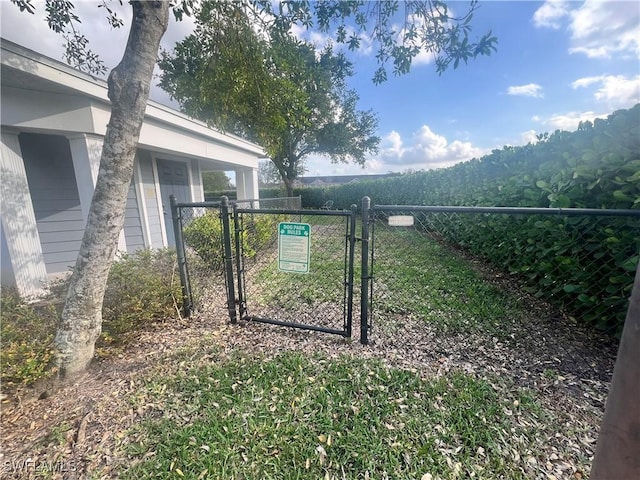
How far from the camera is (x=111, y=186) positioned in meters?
2.11

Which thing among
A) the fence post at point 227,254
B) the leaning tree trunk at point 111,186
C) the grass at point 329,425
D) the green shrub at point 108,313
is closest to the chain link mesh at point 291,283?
the fence post at point 227,254

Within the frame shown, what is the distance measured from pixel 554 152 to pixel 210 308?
Answer: 15.5 ft

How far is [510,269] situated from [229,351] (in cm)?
380

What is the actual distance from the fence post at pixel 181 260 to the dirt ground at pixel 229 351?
0.19 meters

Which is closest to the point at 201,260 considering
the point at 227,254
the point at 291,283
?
the point at 291,283

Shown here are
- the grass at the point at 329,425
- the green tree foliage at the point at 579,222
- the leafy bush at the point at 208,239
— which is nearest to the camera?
the grass at the point at 329,425

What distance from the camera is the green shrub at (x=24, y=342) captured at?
6.36 feet

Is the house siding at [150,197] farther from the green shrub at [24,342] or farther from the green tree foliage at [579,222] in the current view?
the green tree foliage at [579,222]

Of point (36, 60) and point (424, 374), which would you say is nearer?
point (424, 374)

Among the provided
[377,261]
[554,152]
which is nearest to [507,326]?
[554,152]

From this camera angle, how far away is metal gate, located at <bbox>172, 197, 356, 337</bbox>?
8.50 feet

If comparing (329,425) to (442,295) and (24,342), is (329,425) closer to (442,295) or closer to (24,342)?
(24,342)

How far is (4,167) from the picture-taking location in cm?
318

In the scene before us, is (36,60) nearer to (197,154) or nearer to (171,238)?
(197,154)
